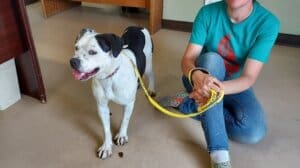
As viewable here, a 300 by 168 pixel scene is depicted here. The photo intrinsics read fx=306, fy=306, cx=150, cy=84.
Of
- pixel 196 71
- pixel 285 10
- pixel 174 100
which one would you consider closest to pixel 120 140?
pixel 174 100

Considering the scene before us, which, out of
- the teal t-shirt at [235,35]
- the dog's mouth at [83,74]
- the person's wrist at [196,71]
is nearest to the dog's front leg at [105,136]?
the dog's mouth at [83,74]

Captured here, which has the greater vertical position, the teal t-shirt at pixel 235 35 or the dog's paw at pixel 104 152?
the teal t-shirt at pixel 235 35

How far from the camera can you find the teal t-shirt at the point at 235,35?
53.3 inches

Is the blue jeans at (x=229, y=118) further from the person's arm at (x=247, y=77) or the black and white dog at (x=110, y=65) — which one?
the black and white dog at (x=110, y=65)

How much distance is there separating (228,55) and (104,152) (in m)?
0.78

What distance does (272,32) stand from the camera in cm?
135

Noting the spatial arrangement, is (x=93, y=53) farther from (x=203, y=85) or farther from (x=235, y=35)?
(x=235, y=35)

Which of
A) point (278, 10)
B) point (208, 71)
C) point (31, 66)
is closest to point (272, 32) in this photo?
point (208, 71)

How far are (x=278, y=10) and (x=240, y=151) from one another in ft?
5.77

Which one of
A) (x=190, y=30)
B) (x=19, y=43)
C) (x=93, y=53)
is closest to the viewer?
(x=93, y=53)

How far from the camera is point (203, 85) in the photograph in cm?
126

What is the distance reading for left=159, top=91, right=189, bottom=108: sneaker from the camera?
181 centimetres

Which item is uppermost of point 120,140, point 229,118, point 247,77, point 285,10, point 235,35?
point 235,35

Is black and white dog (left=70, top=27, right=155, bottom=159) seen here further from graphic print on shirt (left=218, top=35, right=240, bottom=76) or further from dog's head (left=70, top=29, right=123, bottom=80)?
graphic print on shirt (left=218, top=35, right=240, bottom=76)
